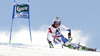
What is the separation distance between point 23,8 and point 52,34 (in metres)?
4.00

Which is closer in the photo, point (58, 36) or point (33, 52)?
point (33, 52)

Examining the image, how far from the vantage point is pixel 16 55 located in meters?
4.24

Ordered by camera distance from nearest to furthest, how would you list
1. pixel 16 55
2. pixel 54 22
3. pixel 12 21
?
pixel 16 55 → pixel 54 22 → pixel 12 21

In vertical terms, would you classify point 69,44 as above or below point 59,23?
below

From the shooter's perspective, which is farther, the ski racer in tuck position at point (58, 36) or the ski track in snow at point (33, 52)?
the ski racer in tuck position at point (58, 36)

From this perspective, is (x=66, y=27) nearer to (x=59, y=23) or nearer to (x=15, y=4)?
(x=59, y=23)

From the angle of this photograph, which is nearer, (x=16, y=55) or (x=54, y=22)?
(x=16, y=55)

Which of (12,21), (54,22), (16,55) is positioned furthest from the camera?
(12,21)

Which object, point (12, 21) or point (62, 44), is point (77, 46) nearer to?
point (62, 44)

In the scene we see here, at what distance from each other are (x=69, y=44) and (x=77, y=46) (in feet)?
1.23

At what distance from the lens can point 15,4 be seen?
11930 millimetres

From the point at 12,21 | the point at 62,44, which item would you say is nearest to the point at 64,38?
the point at 62,44

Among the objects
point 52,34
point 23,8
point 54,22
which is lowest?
point 52,34

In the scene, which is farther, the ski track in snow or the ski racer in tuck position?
the ski racer in tuck position
